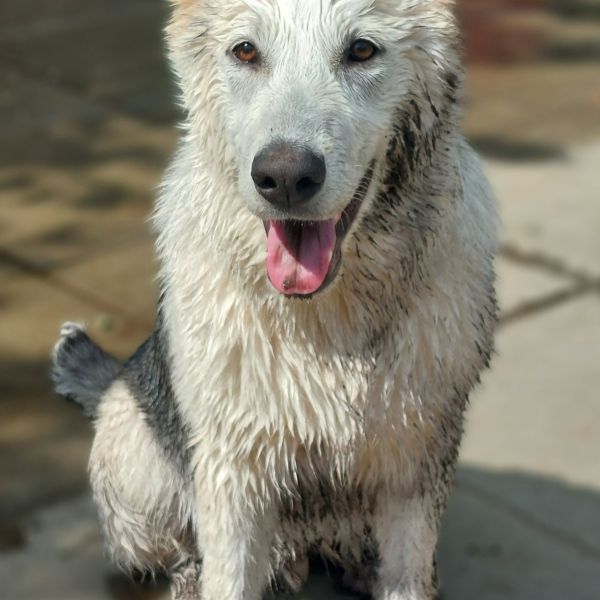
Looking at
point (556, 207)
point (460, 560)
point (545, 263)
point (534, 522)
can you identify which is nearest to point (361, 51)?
point (460, 560)

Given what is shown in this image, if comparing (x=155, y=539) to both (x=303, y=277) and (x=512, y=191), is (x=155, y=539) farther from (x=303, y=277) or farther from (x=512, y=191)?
(x=512, y=191)

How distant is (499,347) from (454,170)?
8.01 feet

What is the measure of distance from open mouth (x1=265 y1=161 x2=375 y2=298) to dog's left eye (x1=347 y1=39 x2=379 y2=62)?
0.29 meters

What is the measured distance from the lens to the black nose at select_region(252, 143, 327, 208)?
3268 millimetres

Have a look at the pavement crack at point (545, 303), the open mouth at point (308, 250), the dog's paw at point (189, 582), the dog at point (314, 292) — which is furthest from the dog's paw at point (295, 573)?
the pavement crack at point (545, 303)

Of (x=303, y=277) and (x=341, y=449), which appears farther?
(x=341, y=449)

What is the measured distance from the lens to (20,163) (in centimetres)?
812

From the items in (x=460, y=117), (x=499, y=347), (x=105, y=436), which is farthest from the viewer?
(x=499, y=347)

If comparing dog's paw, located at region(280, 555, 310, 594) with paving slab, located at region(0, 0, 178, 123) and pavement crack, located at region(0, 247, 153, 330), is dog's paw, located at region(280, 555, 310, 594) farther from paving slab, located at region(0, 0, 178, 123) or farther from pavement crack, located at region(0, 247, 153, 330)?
paving slab, located at region(0, 0, 178, 123)

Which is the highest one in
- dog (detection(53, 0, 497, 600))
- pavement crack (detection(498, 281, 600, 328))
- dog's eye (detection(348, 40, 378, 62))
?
dog's eye (detection(348, 40, 378, 62))

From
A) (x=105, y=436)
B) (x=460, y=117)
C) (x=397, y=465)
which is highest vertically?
(x=460, y=117)

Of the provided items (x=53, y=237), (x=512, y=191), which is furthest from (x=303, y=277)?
(x=512, y=191)

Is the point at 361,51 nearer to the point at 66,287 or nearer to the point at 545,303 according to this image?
the point at 545,303

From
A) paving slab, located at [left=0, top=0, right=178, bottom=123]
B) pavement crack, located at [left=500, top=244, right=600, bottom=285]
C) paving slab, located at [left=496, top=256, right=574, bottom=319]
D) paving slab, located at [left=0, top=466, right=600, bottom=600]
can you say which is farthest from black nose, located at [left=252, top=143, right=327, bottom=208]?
paving slab, located at [left=0, top=0, right=178, bottom=123]
